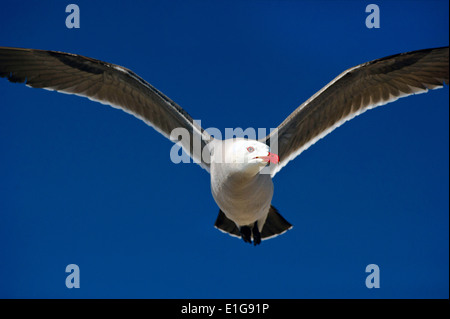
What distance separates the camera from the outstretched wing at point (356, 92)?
5.60m

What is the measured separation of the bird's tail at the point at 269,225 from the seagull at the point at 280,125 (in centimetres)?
44

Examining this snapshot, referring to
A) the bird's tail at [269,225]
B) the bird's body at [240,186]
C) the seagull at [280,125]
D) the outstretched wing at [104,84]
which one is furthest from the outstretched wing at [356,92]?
the outstretched wing at [104,84]

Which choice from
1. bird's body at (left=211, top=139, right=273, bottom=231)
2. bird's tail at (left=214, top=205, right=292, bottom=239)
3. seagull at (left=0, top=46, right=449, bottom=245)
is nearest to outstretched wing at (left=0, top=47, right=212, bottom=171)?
seagull at (left=0, top=46, right=449, bottom=245)

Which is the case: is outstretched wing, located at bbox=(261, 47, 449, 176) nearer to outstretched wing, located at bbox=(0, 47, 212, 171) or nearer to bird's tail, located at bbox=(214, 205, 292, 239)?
bird's tail, located at bbox=(214, 205, 292, 239)

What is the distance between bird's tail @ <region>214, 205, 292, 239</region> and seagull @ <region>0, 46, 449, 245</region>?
0.44 meters

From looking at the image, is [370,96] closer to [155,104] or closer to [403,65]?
[403,65]

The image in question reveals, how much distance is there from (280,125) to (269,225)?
1.56 meters

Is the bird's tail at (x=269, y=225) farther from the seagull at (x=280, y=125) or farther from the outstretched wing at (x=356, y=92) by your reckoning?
the outstretched wing at (x=356, y=92)

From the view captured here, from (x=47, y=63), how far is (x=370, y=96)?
3.80 m

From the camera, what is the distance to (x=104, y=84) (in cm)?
589

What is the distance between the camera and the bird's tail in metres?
6.55

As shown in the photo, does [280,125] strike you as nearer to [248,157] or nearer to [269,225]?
[248,157]

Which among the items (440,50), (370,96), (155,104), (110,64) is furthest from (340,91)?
(110,64)

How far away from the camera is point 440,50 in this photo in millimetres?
5512
